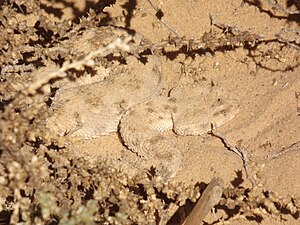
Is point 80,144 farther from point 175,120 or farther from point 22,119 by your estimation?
point 22,119

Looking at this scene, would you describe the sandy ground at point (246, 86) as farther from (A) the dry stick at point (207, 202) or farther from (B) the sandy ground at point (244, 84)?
(A) the dry stick at point (207, 202)

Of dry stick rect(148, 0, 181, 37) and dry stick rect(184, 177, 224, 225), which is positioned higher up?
dry stick rect(148, 0, 181, 37)

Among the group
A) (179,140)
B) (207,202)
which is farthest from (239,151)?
(207,202)

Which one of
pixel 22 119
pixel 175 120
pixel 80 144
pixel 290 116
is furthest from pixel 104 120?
pixel 22 119

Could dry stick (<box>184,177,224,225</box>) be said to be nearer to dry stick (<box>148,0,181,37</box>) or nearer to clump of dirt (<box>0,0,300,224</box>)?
clump of dirt (<box>0,0,300,224</box>)

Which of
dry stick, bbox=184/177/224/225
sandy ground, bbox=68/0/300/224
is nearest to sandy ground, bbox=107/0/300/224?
sandy ground, bbox=68/0/300/224

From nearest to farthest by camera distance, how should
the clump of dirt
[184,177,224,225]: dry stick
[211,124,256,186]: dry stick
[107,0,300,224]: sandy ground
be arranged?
the clump of dirt
[184,177,224,225]: dry stick
[211,124,256,186]: dry stick
[107,0,300,224]: sandy ground

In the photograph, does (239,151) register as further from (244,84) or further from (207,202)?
(207,202)
